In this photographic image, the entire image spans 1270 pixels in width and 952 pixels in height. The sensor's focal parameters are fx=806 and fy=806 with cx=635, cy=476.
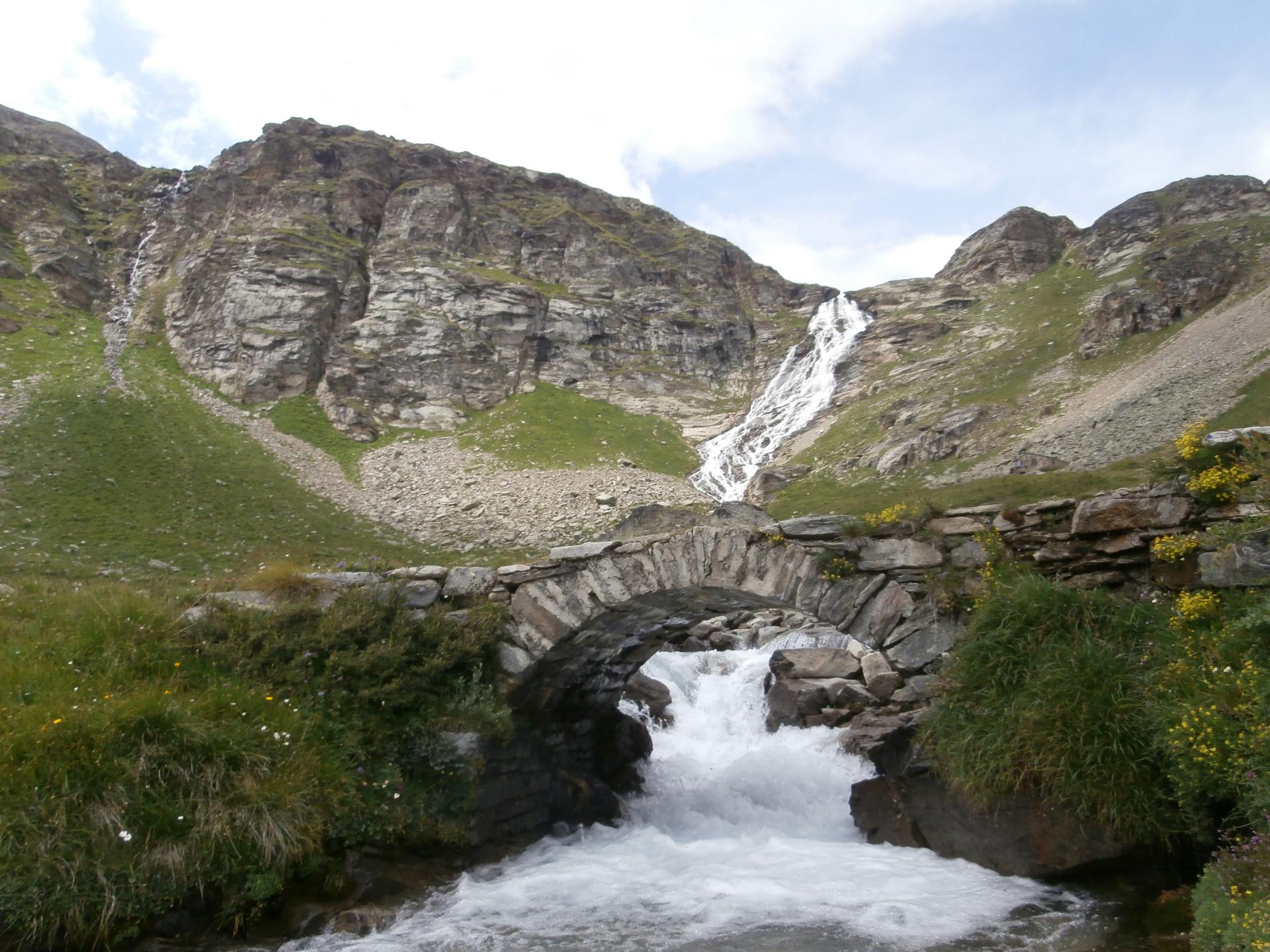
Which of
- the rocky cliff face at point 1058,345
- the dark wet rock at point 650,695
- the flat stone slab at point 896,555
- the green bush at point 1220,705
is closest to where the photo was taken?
the green bush at point 1220,705

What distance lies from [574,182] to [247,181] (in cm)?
2988

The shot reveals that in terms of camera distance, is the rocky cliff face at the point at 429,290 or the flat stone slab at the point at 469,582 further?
the rocky cliff face at the point at 429,290

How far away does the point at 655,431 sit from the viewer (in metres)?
53.4

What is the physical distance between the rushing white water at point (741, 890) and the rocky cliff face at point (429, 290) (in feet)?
→ 133

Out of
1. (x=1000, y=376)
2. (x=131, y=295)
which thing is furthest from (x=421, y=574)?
(x=131, y=295)

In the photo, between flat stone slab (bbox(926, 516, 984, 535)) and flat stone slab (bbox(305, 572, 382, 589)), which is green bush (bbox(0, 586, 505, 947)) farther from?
flat stone slab (bbox(926, 516, 984, 535))

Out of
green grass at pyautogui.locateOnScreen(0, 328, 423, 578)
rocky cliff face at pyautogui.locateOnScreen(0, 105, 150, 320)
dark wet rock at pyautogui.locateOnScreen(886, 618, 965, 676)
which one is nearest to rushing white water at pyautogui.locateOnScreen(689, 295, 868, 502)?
green grass at pyautogui.locateOnScreen(0, 328, 423, 578)

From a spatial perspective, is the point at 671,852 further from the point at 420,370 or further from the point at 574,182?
the point at 574,182

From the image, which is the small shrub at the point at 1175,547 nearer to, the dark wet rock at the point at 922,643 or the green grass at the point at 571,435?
the dark wet rock at the point at 922,643

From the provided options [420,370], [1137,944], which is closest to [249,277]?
[420,370]

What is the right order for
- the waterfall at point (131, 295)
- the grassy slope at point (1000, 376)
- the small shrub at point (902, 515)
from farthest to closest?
the waterfall at point (131, 295) → the grassy slope at point (1000, 376) → the small shrub at point (902, 515)

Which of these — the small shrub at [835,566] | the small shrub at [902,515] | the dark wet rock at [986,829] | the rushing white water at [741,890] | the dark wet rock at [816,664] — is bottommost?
the rushing white water at [741,890]

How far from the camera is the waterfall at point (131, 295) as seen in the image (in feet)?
152

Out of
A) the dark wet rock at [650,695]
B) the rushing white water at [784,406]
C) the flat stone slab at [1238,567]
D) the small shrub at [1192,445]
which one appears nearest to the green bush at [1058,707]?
the flat stone slab at [1238,567]
